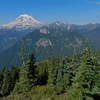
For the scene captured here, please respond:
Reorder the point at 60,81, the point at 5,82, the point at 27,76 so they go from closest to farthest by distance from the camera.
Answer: the point at 27,76 < the point at 60,81 < the point at 5,82

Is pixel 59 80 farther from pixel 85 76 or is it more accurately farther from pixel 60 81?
pixel 85 76

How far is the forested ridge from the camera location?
774 inches

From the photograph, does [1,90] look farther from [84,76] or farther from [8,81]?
[84,76]

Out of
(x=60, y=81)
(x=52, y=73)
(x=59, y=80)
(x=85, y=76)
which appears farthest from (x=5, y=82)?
(x=85, y=76)

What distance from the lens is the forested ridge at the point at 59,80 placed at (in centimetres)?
1967

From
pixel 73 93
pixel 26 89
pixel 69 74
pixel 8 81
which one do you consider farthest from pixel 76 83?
pixel 8 81

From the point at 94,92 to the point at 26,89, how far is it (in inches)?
1256

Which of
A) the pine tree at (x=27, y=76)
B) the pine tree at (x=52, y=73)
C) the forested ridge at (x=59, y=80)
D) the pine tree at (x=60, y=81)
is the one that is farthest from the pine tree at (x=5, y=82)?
the pine tree at (x=27, y=76)

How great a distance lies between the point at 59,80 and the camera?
5819cm

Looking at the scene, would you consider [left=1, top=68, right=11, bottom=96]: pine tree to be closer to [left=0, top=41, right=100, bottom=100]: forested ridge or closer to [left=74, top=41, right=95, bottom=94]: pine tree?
[left=0, top=41, right=100, bottom=100]: forested ridge

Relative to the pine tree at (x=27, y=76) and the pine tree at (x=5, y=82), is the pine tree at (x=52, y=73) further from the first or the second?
the pine tree at (x=5, y=82)

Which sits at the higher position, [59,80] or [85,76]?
[85,76]

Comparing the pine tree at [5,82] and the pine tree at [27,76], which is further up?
the pine tree at [27,76]

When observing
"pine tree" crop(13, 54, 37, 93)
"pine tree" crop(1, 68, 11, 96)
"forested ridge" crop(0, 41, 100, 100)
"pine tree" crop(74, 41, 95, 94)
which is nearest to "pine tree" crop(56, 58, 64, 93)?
"forested ridge" crop(0, 41, 100, 100)
